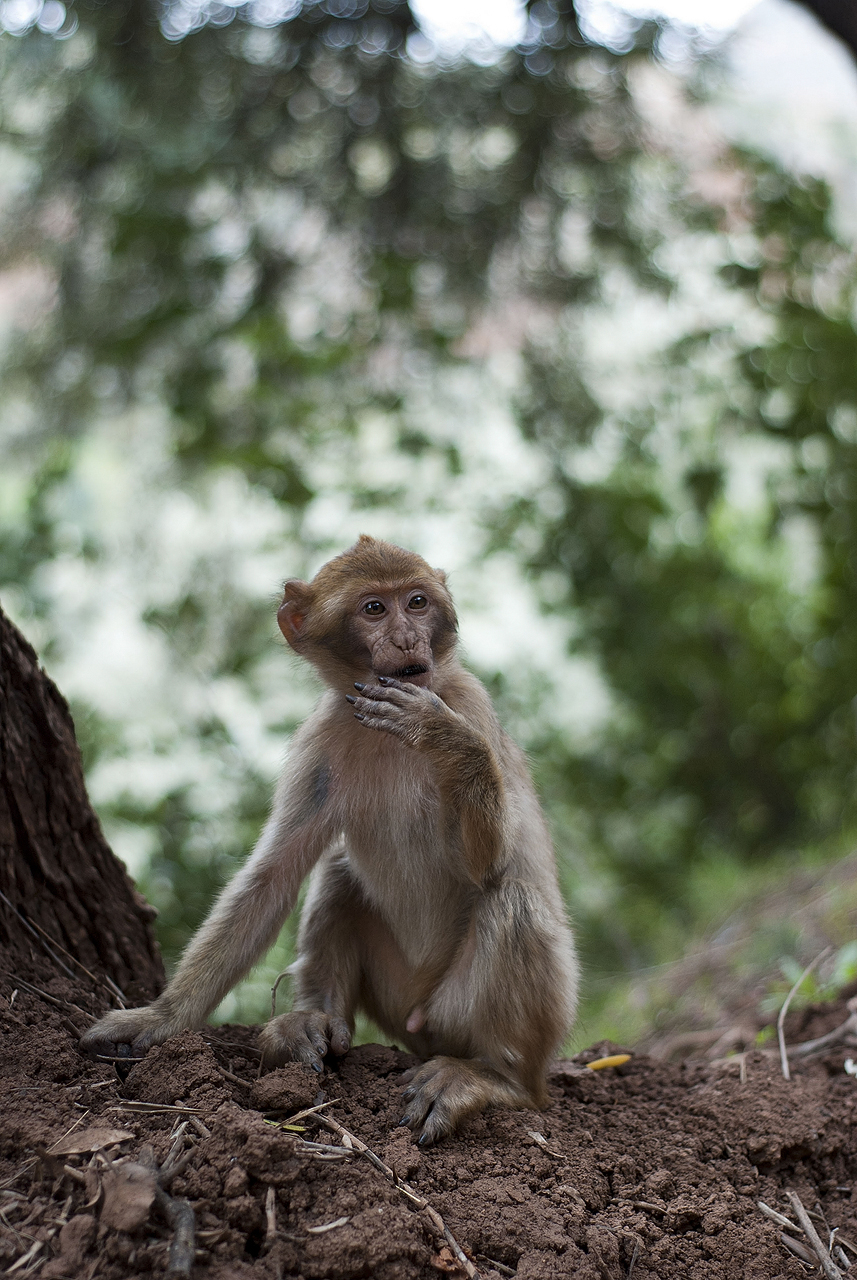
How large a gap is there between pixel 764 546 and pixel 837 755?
2178 millimetres

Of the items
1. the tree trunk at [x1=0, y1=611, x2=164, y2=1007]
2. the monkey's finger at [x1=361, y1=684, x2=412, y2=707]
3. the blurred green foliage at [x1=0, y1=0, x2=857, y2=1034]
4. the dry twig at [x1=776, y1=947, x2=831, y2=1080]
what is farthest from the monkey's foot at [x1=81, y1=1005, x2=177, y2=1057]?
the blurred green foliage at [x1=0, y1=0, x2=857, y2=1034]

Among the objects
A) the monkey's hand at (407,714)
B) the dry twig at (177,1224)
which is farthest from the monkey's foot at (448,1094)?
the monkey's hand at (407,714)

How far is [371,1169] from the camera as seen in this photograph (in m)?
2.68

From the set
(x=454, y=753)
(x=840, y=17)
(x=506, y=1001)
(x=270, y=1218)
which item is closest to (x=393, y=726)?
(x=454, y=753)

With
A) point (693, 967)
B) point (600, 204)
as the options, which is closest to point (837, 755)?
point (693, 967)

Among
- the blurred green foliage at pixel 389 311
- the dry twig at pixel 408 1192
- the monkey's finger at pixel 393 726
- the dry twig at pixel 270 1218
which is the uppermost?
the blurred green foliage at pixel 389 311

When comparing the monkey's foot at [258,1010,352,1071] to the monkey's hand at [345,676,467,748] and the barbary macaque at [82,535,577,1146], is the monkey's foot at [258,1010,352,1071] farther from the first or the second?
the monkey's hand at [345,676,467,748]

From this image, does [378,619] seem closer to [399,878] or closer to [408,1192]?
[399,878]

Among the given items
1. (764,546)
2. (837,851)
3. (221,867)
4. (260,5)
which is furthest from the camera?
(764,546)

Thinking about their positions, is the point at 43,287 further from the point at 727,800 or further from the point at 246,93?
the point at 727,800

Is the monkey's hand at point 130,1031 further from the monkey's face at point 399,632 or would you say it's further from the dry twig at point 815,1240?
the dry twig at point 815,1240

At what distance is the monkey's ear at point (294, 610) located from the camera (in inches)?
154

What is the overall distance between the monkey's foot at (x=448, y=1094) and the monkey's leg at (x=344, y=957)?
464 millimetres

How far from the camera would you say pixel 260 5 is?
21.4 ft
